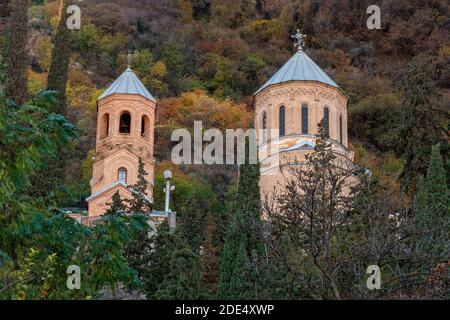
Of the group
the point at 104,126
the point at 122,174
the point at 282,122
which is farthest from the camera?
the point at 104,126

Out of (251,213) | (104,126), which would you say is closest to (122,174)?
(104,126)

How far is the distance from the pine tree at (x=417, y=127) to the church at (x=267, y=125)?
1.88 metres

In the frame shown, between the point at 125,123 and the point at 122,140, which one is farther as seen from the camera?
the point at 125,123

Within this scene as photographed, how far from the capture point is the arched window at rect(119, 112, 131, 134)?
86.4ft

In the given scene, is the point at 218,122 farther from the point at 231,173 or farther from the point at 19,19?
the point at 19,19

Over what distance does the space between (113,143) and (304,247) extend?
1509 cm

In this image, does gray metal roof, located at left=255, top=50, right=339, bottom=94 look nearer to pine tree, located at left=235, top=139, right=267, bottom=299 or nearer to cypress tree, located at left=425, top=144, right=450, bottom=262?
pine tree, located at left=235, top=139, right=267, bottom=299

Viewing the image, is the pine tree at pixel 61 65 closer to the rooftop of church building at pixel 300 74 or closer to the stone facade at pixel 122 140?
the stone facade at pixel 122 140

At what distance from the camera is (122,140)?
25750 millimetres

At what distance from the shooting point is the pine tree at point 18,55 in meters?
20.9

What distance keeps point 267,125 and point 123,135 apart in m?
5.38

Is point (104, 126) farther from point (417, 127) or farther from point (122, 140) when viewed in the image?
point (417, 127)

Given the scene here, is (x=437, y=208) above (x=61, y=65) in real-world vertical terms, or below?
below

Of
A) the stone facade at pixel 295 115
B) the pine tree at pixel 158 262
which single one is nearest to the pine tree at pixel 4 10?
the stone facade at pixel 295 115
